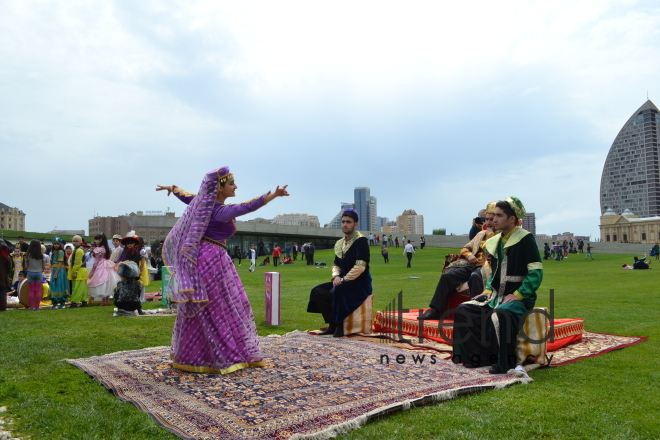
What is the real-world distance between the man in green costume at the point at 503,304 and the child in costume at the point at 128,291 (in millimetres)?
7182

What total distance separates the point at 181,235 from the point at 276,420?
2549 millimetres

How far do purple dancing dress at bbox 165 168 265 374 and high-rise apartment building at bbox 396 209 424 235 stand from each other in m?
172

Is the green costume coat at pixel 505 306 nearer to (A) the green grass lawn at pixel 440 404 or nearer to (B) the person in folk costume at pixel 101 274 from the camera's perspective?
(A) the green grass lawn at pixel 440 404

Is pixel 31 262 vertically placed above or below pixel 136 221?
below

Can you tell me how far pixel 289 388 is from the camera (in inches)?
169

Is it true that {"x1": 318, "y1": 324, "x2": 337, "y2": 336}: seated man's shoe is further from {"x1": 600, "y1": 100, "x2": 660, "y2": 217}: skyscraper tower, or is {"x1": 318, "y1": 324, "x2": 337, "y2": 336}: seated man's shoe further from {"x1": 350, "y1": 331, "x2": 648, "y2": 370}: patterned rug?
{"x1": 600, "y1": 100, "x2": 660, "y2": 217}: skyscraper tower

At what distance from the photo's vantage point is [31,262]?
11.6 meters

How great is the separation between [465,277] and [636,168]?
14268 centimetres

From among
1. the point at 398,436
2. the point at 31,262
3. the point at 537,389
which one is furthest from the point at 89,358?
the point at 31,262

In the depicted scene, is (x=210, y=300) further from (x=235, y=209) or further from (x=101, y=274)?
(x=101, y=274)

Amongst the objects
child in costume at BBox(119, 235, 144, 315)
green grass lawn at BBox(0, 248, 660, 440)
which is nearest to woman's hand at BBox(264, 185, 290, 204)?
green grass lawn at BBox(0, 248, 660, 440)

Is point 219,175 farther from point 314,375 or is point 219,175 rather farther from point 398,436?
point 398,436

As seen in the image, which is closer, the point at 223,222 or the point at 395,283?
the point at 223,222

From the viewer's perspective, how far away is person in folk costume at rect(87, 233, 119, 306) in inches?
475
